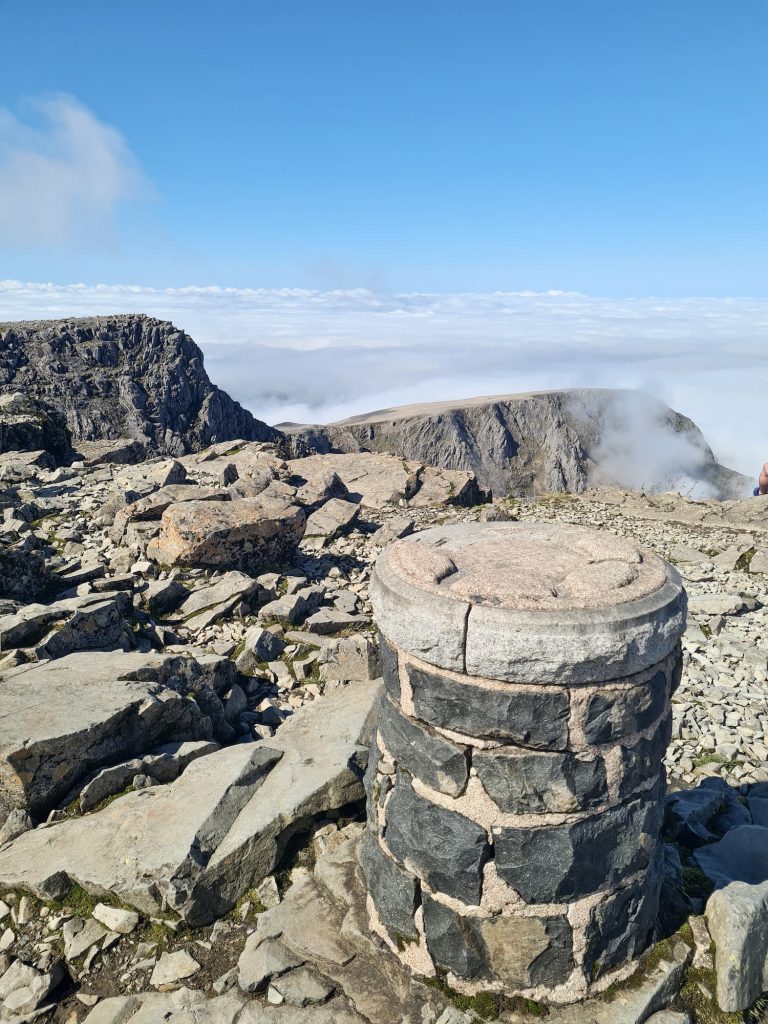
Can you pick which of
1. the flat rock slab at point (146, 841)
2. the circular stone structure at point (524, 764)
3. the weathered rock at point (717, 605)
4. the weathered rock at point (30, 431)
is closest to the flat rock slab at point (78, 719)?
the flat rock slab at point (146, 841)

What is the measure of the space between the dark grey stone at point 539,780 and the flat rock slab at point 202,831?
4.60 ft

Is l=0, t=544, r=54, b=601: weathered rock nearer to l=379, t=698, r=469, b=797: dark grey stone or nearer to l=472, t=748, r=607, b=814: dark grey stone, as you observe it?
l=379, t=698, r=469, b=797: dark grey stone

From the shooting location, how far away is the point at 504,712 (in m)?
3.23

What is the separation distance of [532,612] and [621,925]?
200 centimetres

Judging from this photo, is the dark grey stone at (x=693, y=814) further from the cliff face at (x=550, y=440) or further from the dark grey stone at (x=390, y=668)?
the cliff face at (x=550, y=440)

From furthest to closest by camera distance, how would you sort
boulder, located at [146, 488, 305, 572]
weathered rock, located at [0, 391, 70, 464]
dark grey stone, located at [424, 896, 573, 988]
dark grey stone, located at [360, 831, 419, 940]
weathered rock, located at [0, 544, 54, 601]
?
weathered rock, located at [0, 391, 70, 464] → boulder, located at [146, 488, 305, 572] → weathered rock, located at [0, 544, 54, 601] → dark grey stone, located at [360, 831, 419, 940] → dark grey stone, located at [424, 896, 573, 988]

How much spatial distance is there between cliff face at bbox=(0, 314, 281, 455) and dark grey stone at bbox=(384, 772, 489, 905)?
67.5 meters

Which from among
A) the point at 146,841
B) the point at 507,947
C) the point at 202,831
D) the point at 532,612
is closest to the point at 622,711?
the point at 532,612

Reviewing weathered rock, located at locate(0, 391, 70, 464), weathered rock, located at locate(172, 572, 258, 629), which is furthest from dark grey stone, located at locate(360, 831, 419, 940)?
weathered rock, located at locate(0, 391, 70, 464)

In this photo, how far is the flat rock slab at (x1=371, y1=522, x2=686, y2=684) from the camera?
3.12 meters

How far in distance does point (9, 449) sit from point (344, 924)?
21.0 metres

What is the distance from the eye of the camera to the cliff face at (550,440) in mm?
105750

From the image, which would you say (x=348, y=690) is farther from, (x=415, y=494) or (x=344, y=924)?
(x=415, y=494)

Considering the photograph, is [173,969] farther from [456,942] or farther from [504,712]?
[504,712]
